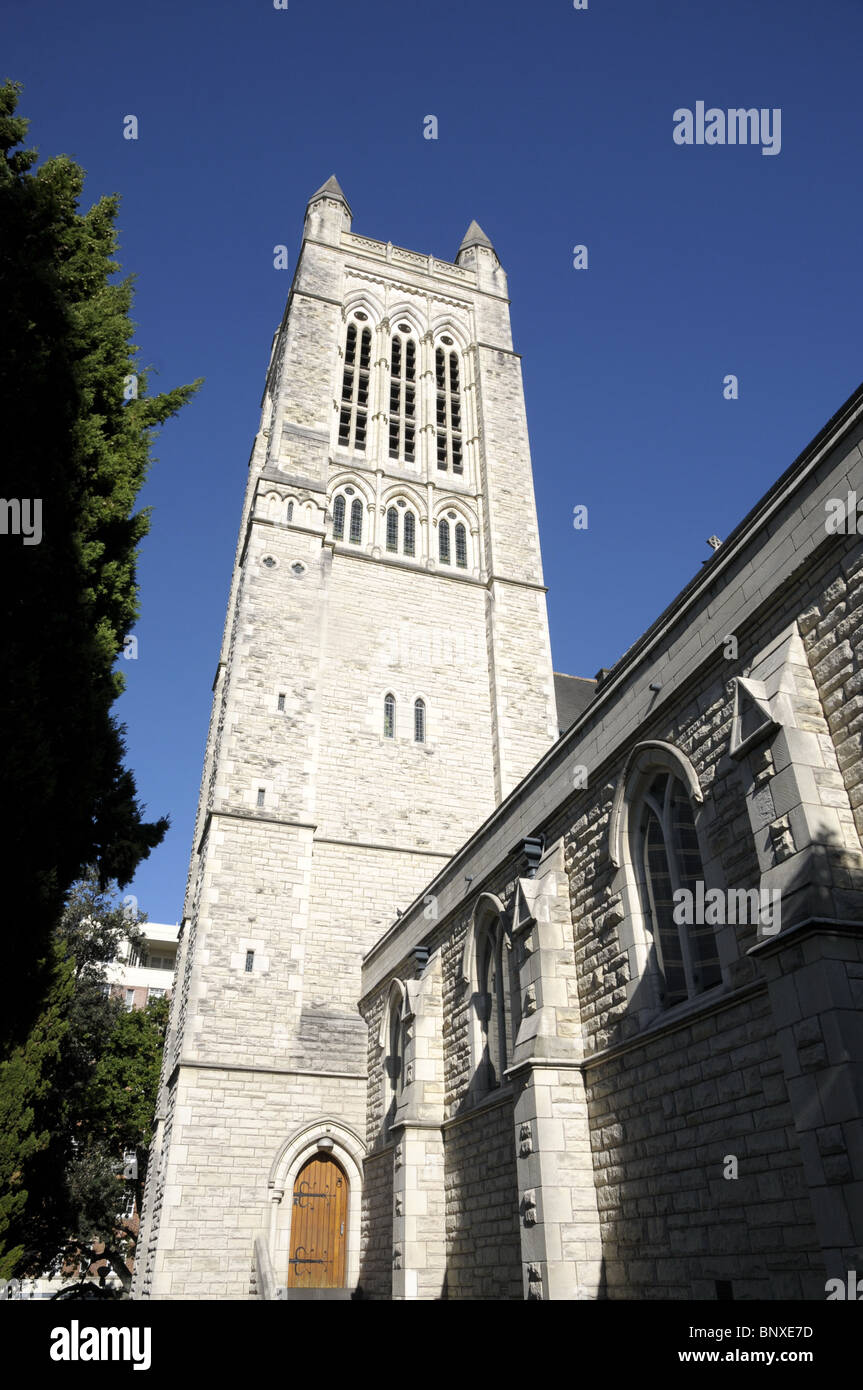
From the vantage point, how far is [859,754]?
6.89 meters

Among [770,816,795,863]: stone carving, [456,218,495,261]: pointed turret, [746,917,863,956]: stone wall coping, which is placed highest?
[456,218,495,261]: pointed turret

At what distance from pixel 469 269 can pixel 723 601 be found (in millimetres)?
30322

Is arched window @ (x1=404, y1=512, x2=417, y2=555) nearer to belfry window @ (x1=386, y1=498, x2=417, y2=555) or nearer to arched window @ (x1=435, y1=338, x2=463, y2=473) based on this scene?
belfry window @ (x1=386, y1=498, x2=417, y2=555)

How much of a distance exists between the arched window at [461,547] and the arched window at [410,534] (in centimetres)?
134

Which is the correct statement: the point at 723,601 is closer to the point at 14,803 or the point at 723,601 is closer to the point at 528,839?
the point at 528,839

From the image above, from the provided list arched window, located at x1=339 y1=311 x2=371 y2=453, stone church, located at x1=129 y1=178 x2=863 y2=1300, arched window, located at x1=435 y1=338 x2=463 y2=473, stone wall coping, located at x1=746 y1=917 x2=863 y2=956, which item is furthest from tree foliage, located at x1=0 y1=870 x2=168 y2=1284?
arched window, located at x1=435 y1=338 x2=463 y2=473

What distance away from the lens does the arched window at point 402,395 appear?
28828 millimetres

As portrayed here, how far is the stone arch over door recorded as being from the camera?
15.9m

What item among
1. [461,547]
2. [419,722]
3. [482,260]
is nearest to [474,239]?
[482,260]

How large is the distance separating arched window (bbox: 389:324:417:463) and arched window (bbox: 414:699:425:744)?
944 centimetres

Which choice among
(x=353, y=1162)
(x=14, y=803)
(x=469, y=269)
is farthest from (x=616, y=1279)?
(x=469, y=269)

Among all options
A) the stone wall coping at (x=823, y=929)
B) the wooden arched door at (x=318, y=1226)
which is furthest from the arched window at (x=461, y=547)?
the stone wall coping at (x=823, y=929)

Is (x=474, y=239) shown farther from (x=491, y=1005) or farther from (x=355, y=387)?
(x=491, y=1005)

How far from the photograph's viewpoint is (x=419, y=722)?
22891 mm
